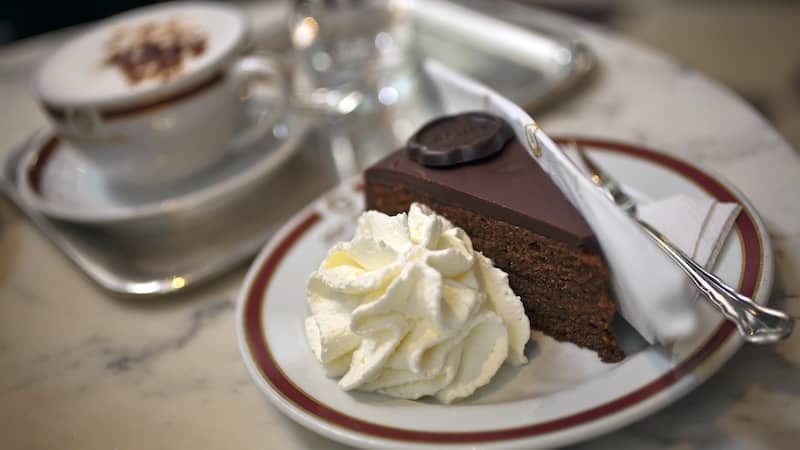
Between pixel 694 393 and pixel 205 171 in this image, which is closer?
pixel 694 393

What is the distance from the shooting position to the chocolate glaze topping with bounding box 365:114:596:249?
0.81m

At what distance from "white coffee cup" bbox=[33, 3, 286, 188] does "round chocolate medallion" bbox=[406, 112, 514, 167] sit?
0.45 m

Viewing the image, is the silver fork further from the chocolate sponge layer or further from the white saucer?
the white saucer

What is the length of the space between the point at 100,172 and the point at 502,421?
0.93m

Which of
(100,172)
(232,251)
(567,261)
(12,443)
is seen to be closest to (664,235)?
(567,261)

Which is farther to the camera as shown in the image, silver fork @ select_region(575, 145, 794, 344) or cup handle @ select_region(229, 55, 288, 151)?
cup handle @ select_region(229, 55, 288, 151)

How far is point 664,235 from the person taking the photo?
2.86 feet

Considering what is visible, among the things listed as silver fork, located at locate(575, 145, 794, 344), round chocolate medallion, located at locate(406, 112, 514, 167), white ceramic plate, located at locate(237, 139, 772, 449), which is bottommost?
white ceramic plate, located at locate(237, 139, 772, 449)

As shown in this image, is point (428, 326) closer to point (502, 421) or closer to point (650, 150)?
point (502, 421)

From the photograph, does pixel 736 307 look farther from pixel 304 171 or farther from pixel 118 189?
pixel 118 189

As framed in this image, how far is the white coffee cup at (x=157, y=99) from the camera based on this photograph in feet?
3.96

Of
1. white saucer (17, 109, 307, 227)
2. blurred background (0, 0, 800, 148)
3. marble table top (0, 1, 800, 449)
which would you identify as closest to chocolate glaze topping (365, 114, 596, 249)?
marble table top (0, 1, 800, 449)

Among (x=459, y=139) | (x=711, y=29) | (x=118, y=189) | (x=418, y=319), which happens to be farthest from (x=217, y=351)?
(x=711, y=29)

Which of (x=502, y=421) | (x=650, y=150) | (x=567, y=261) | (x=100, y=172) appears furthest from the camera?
(x=100, y=172)
